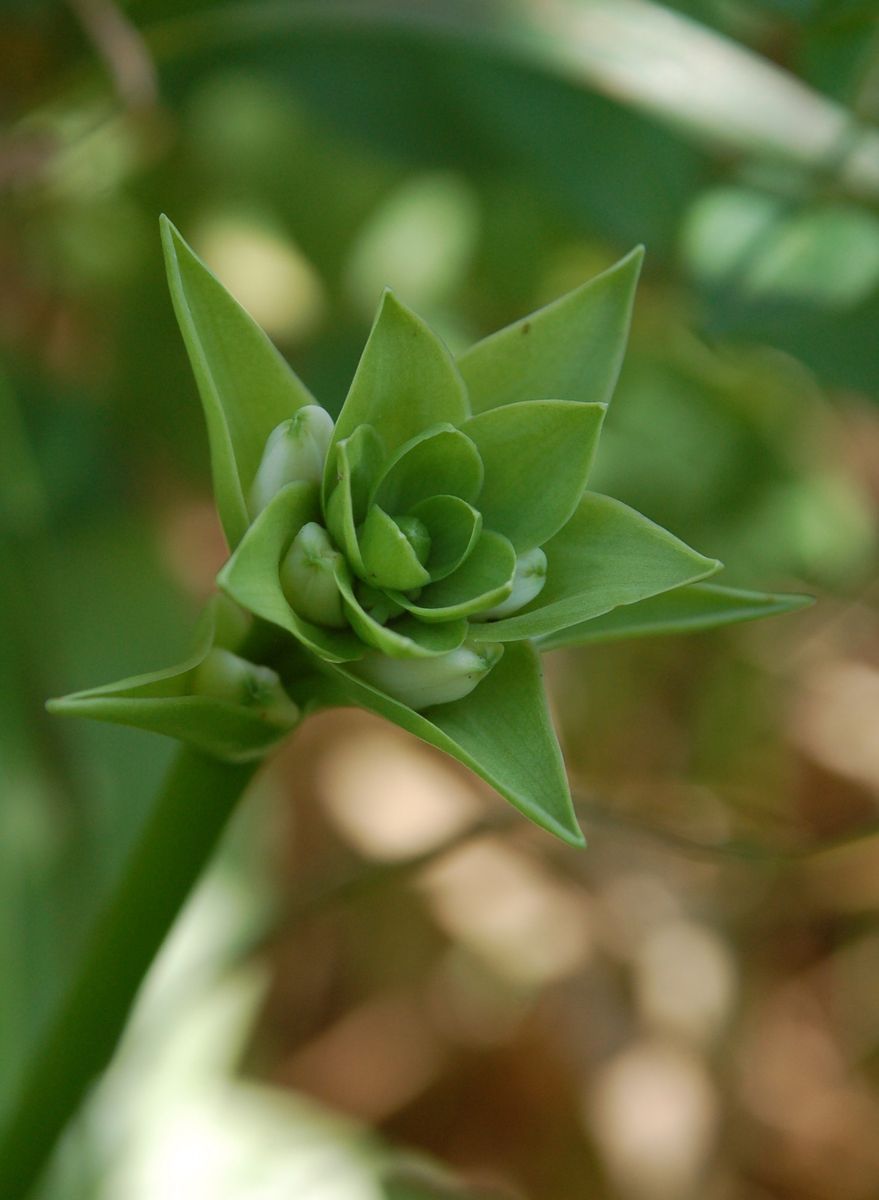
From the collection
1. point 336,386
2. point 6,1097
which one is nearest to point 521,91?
point 336,386

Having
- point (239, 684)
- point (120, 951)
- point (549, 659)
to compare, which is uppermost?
point (239, 684)

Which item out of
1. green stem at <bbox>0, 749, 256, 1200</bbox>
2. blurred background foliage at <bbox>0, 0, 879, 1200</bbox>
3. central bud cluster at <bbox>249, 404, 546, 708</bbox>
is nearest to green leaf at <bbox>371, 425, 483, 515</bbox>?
central bud cluster at <bbox>249, 404, 546, 708</bbox>

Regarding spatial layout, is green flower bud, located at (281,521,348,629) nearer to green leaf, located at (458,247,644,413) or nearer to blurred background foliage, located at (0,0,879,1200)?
green leaf, located at (458,247,644,413)

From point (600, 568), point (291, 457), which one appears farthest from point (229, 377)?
point (600, 568)

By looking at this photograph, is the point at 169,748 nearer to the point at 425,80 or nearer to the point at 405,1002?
the point at 405,1002

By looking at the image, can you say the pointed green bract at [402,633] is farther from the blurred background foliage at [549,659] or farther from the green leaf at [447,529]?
the blurred background foliage at [549,659]

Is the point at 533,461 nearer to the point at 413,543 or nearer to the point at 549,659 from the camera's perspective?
the point at 413,543

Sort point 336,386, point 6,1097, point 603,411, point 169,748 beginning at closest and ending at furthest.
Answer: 1. point 603,411
2. point 6,1097
3. point 169,748
4. point 336,386
